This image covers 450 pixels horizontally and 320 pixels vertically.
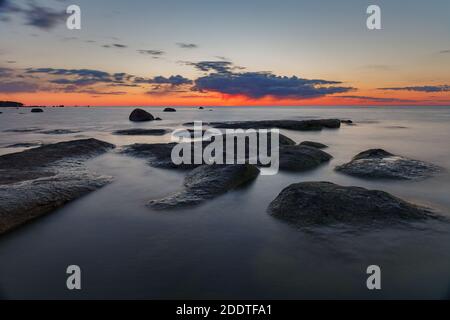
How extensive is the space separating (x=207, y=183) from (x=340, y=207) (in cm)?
406

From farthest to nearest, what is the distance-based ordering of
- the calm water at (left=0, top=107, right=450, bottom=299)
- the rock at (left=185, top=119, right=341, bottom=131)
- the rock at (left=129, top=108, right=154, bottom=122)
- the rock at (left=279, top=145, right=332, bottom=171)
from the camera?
1. the rock at (left=129, top=108, right=154, bottom=122)
2. the rock at (left=185, top=119, right=341, bottom=131)
3. the rock at (left=279, top=145, right=332, bottom=171)
4. the calm water at (left=0, top=107, right=450, bottom=299)

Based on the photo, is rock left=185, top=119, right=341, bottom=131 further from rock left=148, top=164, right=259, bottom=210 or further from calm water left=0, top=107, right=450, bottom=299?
calm water left=0, top=107, right=450, bottom=299

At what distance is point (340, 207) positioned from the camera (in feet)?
23.5

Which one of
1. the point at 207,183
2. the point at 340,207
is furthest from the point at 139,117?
the point at 340,207

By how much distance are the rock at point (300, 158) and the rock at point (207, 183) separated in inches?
83.3

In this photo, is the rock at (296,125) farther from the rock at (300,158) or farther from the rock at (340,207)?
the rock at (340,207)

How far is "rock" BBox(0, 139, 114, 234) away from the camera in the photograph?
730 centimetres

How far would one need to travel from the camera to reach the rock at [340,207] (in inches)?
272

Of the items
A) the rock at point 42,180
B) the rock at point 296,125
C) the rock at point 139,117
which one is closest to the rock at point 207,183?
the rock at point 42,180

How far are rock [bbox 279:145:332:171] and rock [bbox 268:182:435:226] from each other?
505 cm

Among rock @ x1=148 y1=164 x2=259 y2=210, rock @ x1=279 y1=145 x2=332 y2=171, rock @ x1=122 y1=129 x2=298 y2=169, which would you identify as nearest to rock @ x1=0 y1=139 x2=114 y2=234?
rock @ x1=122 y1=129 x2=298 y2=169

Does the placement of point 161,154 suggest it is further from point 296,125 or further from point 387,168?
point 296,125
